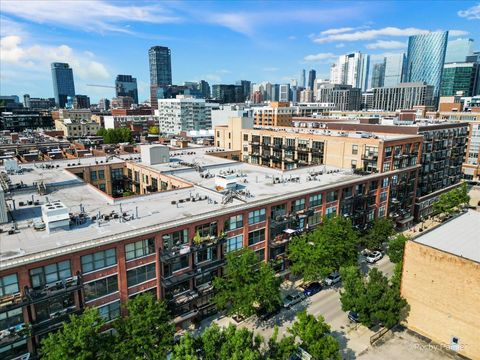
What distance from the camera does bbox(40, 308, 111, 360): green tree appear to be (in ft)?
92.5

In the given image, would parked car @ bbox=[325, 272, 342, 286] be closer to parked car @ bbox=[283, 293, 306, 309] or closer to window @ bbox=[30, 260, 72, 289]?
parked car @ bbox=[283, 293, 306, 309]

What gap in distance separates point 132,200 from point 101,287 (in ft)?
54.6

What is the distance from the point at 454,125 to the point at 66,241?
10092cm

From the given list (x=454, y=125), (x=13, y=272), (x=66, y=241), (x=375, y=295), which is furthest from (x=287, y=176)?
(x=454, y=125)

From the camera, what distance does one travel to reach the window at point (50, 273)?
32.7m

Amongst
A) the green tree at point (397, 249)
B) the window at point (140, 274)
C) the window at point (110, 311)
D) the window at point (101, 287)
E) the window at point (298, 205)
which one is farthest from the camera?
the green tree at point (397, 249)

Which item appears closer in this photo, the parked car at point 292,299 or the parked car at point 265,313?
the parked car at point 265,313

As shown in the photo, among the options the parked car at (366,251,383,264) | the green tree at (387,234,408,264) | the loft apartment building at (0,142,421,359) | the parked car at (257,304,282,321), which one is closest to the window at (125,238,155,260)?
the loft apartment building at (0,142,421,359)

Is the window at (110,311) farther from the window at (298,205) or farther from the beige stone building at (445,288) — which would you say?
the beige stone building at (445,288)

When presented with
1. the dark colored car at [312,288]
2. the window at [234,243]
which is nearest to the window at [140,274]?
the window at [234,243]

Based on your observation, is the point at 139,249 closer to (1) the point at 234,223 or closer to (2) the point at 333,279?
(1) the point at 234,223

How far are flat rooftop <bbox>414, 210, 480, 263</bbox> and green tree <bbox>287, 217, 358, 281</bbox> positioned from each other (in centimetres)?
1108

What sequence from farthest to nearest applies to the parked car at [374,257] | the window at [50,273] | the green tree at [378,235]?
the green tree at [378,235]
the parked car at [374,257]
the window at [50,273]

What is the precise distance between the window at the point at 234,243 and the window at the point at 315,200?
610 inches
